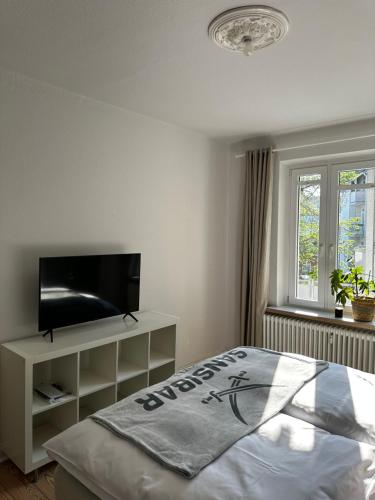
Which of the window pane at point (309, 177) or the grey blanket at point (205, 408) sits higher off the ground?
the window pane at point (309, 177)

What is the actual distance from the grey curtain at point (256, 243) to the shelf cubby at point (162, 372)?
3.52ft

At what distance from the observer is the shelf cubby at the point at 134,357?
2906mm

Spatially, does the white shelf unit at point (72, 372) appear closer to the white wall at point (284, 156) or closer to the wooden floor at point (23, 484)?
the wooden floor at point (23, 484)

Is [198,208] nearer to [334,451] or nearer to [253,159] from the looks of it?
[253,159]

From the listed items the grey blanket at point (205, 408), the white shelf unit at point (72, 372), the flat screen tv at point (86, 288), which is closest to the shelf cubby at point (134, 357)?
the white shelf unit at point (72, 372)

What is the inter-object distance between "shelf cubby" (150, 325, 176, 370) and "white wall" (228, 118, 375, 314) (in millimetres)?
1210

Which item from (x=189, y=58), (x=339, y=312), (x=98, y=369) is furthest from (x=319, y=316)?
(x=189, y=58)

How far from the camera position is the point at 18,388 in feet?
7.31

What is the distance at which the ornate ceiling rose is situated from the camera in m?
1.72

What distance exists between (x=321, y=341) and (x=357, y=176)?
62.9 inches

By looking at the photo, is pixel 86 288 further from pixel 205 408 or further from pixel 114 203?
pixel 205 408

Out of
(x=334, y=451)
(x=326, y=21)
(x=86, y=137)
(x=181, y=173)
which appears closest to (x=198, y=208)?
(x=181, y=173)

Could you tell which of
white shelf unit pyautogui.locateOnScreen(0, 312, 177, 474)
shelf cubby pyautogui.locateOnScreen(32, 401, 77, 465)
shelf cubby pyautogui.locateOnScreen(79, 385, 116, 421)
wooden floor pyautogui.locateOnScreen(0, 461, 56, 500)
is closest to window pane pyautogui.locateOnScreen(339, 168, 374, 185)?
white shelf unit pyautogui.locateOnScreen(0, 312, 177, 474)

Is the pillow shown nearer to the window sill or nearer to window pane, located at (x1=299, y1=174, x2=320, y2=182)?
the window sill
